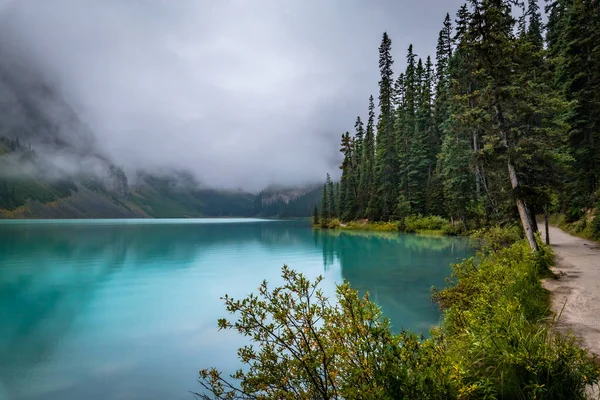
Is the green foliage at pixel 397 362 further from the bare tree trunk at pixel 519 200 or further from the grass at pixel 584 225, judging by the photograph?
the grass at pixel 584 225

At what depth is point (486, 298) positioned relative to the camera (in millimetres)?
7453

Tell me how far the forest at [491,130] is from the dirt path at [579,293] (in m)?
1.92

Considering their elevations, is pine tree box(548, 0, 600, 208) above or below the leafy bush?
above

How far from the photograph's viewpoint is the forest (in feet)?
48.5

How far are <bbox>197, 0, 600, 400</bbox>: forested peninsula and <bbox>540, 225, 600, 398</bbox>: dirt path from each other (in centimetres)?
41

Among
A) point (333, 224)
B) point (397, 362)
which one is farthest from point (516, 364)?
point (333, 224)

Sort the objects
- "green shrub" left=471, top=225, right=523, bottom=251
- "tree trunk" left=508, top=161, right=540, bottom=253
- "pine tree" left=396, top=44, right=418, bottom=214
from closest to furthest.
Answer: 1. "tree trunk" left=508, top=161, right=540, bottom=253
2. "green shrub" left=471, top=225, right=523, bottom=251
3. "pine tree" left=396, top=44, right=418, bottom=214

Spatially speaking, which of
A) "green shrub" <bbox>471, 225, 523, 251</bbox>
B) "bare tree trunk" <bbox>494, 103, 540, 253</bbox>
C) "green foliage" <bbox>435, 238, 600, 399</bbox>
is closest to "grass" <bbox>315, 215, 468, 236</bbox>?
"green shrub" <bbox>471, 225, 523, 251</bbox>

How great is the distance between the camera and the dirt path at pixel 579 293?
6832mm

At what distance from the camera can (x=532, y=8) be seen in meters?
58.9

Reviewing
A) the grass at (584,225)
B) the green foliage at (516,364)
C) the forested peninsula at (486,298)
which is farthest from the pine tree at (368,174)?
the green foliage at (516,364)

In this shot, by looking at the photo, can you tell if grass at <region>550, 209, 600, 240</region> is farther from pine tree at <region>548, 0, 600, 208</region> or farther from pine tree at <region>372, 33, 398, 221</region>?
pine tree at <region>372, 33, 398, 221</region>

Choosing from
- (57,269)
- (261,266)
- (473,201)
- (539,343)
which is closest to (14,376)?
(539,343)

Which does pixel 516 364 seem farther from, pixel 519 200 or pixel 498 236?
pixel 498 236
